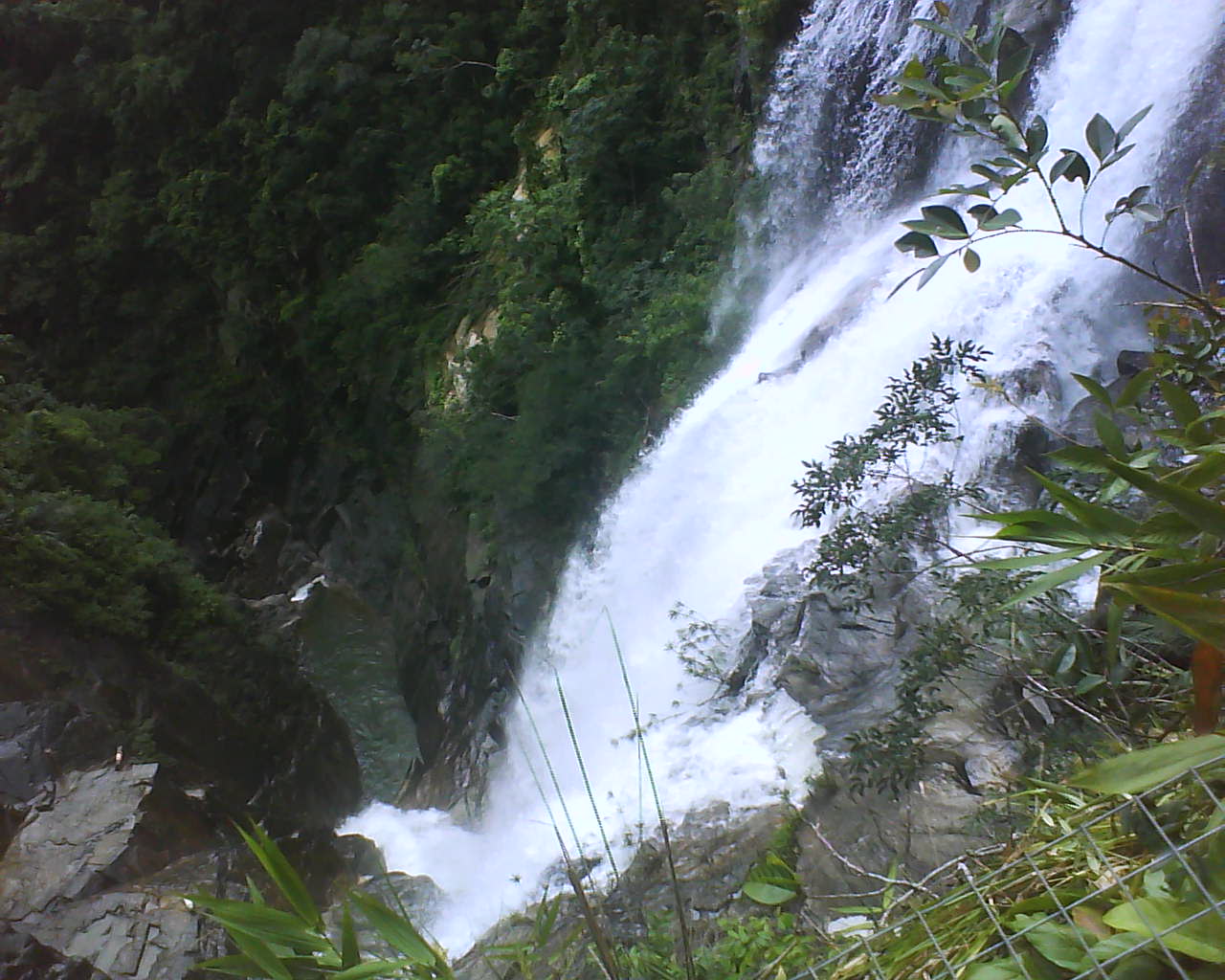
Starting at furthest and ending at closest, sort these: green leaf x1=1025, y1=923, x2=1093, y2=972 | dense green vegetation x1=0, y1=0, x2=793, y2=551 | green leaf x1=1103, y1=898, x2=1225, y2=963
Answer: dense green vegetation x1=0, y1=0, x2=793, y2=551 < green leaf x1=1025, y1=923, x2=1093, y2=972 < green leaf x1=1103, y1=898, x2=1225, y2=963

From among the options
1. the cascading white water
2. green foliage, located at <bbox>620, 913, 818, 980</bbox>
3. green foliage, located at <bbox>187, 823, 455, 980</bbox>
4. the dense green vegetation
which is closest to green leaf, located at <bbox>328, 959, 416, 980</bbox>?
green foliage, located at <bbox>187, 823, 455, 980</bbox>

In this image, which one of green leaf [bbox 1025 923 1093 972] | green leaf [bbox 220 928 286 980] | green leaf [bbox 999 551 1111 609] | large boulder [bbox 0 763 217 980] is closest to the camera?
green leaf [bbox 1025 923 1093 972]

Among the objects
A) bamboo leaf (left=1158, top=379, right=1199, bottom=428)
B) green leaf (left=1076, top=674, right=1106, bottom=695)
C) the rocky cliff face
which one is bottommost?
the rocky cliff face

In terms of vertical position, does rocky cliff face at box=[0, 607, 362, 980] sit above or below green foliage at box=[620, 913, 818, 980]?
below

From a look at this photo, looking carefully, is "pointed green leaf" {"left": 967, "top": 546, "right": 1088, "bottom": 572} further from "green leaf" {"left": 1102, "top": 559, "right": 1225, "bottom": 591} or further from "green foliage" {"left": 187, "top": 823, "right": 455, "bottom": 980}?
"green foliage" {"left": 187, "top": 823, "right": 455, "bottom": 980}

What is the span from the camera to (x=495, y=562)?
20.7 feet

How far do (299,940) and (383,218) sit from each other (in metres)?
7.27

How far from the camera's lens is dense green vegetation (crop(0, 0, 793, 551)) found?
6062 mm

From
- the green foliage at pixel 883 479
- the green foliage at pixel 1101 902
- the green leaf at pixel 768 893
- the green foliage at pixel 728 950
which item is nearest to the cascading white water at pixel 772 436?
the green foliage at pixel 728 950

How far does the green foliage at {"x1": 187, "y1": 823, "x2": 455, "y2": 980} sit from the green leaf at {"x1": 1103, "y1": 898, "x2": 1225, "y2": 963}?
75cm

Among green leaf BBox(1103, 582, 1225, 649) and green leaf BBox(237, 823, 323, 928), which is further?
green leaf BBox(237, 823, 323, 928)

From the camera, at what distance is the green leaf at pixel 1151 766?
784 millimetres

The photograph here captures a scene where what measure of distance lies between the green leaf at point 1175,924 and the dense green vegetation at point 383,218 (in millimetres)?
5047

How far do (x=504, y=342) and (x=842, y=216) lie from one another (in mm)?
2383
